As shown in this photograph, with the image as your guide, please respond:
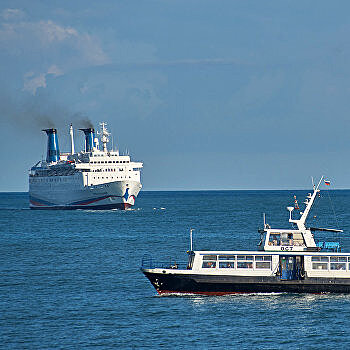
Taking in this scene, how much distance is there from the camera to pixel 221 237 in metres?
91.2

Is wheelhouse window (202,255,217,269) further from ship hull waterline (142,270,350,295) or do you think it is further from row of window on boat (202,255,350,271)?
ship hull waterline (142,270,350,295)

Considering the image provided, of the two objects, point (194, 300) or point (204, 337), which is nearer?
point (204, 337)

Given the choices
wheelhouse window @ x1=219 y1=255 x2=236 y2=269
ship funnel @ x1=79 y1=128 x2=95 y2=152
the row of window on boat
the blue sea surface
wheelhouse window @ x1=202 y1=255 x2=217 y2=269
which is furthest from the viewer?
ship funnel @ x1=79 y1=128 x2=95 y2=152

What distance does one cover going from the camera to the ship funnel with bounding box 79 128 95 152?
181250 millimetres

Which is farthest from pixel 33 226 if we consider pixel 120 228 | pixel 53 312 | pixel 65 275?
pixel 53 312

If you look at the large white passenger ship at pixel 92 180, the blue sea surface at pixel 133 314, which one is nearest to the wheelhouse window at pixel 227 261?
the blue sea surface at pixel 133 314

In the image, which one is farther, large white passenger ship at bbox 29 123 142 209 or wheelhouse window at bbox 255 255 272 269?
large white passenger ship at bbox 29 123 142 209

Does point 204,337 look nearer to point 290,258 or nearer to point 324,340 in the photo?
point 324,340

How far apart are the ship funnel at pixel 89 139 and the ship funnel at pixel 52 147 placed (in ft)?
32.7

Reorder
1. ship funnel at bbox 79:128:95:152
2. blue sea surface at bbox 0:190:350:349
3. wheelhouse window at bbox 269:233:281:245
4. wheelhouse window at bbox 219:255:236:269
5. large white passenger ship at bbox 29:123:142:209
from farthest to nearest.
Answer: ship funnel at bbox 79:128:95:152, large white passenger ship at bbox 29:123:142:209, wheelhouse window at bbox 269:233:281:245, wheelhouse window at bbox 219:255:236:269, blue sea surface at bbox 0:190:350:349

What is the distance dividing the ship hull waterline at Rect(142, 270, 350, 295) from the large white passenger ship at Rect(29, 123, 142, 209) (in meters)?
106

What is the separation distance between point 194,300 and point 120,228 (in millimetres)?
63964

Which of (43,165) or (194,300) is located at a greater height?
(43,165)

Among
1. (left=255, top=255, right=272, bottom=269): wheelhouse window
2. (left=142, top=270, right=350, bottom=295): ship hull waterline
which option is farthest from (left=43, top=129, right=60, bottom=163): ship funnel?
(left=255, top=255, right=272, bottom=269): wheelhouse window
